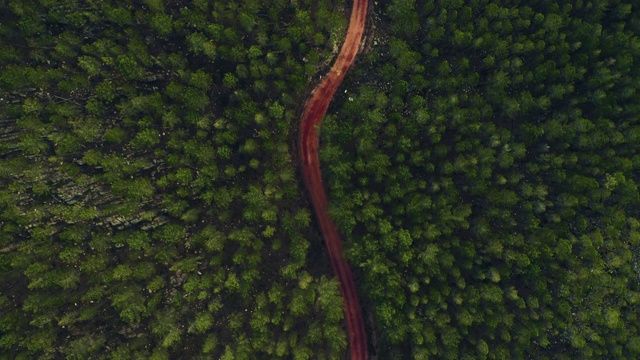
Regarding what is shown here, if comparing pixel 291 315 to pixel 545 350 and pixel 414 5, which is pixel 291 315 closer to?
pixel 545 350

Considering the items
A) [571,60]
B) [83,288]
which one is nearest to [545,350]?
[571,60]

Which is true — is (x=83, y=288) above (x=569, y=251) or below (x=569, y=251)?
below

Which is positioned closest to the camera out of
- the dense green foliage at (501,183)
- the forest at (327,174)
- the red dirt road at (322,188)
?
the forest at (327,174)

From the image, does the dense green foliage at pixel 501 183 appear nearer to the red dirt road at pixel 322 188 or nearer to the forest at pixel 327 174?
the forest at pixel 327 174

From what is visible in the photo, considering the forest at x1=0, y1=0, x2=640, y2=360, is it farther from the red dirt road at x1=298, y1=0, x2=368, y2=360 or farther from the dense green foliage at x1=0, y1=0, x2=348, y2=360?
the red dirt road at x1=298, y1=0, x2=368, y2=360

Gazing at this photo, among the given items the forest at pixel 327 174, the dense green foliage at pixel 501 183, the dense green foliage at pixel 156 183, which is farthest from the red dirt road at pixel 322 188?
the dense green foliage at pixel 501 183

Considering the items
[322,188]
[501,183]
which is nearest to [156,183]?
[322,188]

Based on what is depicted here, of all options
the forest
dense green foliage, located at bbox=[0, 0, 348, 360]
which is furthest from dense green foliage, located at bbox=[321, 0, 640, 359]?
dense green foliage, located at bbox=[0, 0, 348, 360]
